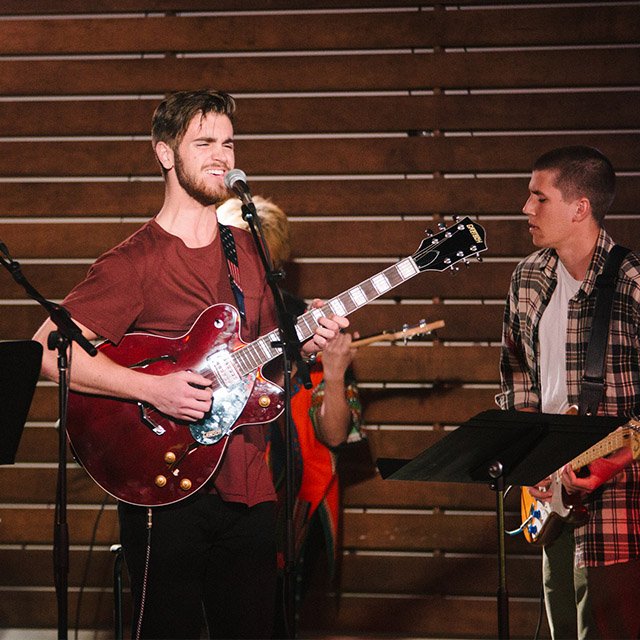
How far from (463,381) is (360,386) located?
1.72 ft

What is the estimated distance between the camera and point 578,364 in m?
3.35

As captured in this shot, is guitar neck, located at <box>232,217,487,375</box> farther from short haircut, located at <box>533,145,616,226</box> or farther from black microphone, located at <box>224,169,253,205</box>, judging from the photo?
short haircut, located at <box>533,145,616,226</box>

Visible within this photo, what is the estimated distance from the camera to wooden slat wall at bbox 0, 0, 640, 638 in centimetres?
447

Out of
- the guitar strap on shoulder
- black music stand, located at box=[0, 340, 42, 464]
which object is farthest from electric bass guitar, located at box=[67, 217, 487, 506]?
the guitar strap on shoulder

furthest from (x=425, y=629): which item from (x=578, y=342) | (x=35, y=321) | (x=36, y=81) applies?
(x=36, y=81)

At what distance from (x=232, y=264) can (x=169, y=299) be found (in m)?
0.25

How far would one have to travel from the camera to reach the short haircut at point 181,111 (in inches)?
114

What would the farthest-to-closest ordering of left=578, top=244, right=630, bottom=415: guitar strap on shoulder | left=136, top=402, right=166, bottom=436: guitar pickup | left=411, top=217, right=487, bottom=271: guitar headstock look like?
left=578, top=244, right=630, bottom=415: guitar strap on shoulder, left=411, top=217, right=487, bottom=271: guitar headstock, left=136, top=402, right=166, bottom=436: guitar pickup

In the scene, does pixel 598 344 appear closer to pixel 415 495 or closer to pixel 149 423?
pixel 415 495

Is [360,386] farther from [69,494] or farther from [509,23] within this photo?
[509,23]

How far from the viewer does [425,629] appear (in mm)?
4441

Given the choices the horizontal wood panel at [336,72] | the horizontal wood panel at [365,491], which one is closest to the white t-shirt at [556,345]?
the horizontal wood panel at [365,491]

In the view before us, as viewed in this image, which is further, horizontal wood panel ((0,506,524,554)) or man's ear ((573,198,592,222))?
horizontal wood panel ((0,506,524,554))

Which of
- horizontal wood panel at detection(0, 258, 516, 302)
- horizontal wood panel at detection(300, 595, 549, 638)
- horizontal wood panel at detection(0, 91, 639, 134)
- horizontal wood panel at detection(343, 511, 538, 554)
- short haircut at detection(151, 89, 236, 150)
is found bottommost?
horizontal wood panel at detection(300, 595, 549, 638)
